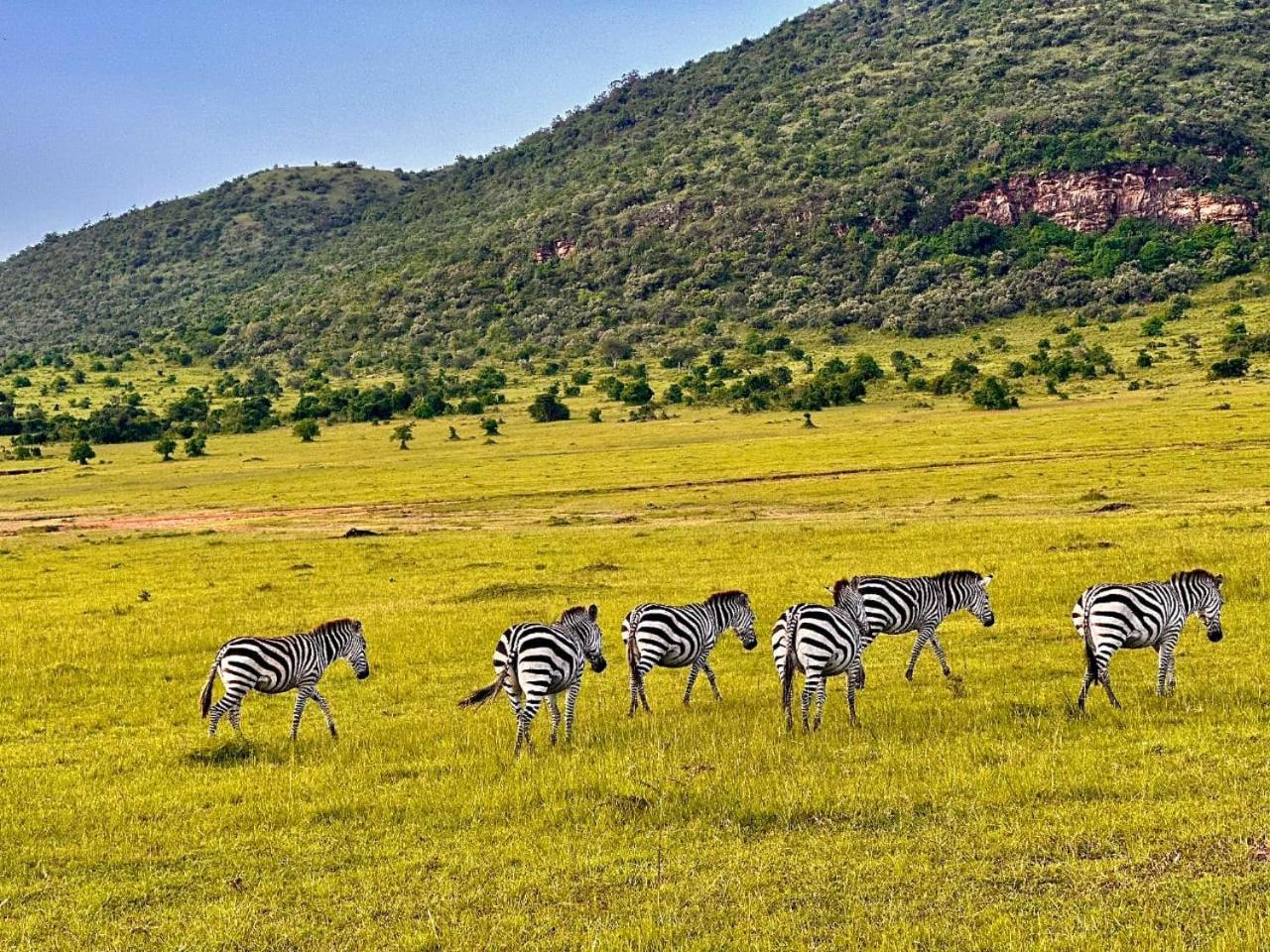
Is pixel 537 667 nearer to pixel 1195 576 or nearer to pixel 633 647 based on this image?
pixel 633 647

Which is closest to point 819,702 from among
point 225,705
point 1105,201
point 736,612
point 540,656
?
point 736,612

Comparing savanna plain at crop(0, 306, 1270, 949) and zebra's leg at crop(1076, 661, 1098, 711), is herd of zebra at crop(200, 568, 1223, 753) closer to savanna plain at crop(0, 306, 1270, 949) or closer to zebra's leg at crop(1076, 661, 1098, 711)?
zebra's leg at crop(1076, 661, 1098, 711)

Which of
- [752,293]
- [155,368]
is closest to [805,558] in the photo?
[752,293]

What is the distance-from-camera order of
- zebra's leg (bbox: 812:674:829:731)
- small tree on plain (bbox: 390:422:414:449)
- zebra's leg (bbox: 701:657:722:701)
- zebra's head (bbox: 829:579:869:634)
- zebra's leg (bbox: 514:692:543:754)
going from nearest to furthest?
zebra's leg (bbox: 514:692:543:754) < zebra's leg (bbox: 812:674:829:731) < zebra's head (bbox: 829:579:869:634) < zebra's leg (bbox: 701:657:722:701) < small tree on plain (bbox: 390:422:414:449)

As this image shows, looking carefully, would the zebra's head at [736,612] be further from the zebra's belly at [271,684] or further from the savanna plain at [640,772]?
the zebra's belly at [271,684]

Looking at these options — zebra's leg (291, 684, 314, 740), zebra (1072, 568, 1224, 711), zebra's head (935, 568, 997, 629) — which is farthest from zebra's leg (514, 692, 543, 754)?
zebra's head (935, 568, 997, 629)

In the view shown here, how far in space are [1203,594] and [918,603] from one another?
4.13 meters

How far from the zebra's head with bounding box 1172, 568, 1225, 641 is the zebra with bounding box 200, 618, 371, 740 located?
12.3m

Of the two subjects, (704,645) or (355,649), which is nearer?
(704,645)

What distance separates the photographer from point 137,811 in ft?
41.4

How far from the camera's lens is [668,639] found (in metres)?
16.3

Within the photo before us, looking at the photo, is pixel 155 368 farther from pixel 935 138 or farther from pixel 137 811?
pixel 137 811

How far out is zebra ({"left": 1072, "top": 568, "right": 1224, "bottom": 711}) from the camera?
15.0 metres

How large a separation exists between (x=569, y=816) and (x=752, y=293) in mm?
158494
